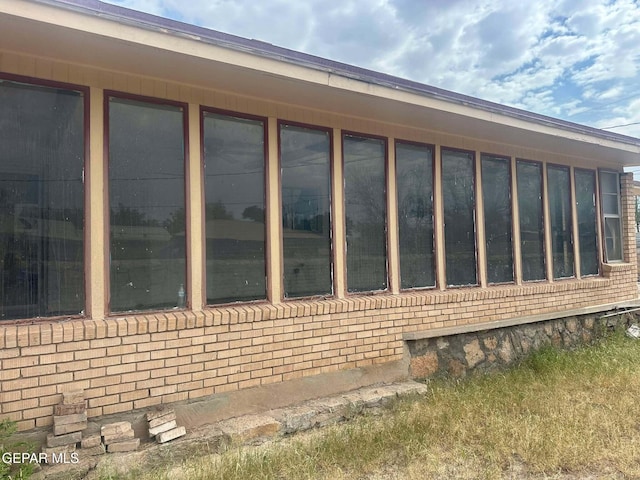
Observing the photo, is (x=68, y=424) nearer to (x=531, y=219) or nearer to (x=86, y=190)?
(x=86, y=190)

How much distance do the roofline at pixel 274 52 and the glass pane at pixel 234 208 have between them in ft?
2.18

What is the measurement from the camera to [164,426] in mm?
3197

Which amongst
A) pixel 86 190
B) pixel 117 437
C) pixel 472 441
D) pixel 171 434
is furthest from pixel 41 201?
pixel 472 441

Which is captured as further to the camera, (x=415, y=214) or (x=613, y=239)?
(x=613, y=239)

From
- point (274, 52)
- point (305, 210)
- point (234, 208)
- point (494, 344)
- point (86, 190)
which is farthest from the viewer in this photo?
point (494, 344)

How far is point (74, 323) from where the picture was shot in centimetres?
301

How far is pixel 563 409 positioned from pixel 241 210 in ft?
11.1

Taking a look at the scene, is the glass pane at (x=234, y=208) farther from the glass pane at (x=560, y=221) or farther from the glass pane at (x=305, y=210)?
the glass pane at (x=560, y=221)

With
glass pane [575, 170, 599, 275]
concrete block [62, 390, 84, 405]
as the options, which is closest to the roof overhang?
glass pane [575, 170, 599, 275]

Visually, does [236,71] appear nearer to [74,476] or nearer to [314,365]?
[314,365]

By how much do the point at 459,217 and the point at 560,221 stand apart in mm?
2115

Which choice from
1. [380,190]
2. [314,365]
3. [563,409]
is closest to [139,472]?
[314,365]

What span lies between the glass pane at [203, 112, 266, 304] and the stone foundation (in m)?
1.97

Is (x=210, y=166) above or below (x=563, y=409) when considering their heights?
above
